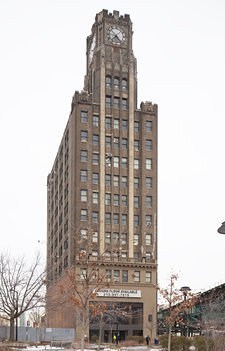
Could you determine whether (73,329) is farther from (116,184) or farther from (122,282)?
(116,184)

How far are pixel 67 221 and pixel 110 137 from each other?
1676 cm

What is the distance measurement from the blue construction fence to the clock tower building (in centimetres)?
209

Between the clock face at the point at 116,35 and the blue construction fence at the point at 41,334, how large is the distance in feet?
165

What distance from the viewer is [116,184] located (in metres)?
85.9

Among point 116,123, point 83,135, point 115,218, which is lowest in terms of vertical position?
point 115,218

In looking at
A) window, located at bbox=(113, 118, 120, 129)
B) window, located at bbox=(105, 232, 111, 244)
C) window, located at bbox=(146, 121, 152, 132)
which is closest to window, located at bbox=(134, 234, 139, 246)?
window, located at bbox=(105, 232, 111, 244)

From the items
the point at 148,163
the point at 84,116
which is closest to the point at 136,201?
the point at 148,163

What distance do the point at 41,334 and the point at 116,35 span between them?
53625 mm

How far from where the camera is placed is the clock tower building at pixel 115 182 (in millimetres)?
81000

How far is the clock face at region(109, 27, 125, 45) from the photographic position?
93.5m

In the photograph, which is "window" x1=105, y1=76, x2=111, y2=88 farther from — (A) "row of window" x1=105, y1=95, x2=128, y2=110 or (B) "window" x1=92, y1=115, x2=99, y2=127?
(B) "window" x1=92, y1=115, x2=99, y2=127

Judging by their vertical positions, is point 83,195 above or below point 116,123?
below

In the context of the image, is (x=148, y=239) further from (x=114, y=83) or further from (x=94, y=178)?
(x=114, y=83)

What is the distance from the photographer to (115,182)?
85.9 metres
